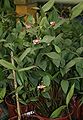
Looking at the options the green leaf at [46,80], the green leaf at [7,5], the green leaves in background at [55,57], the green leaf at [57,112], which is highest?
the green leaf at [7,5]

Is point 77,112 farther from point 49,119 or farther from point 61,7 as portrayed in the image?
point 61,7

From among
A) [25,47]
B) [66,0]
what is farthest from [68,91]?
[66,0]

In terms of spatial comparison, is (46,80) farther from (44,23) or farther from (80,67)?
(44,23)

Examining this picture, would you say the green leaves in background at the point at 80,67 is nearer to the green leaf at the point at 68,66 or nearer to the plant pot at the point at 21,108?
the green leaf at the point at 68,66

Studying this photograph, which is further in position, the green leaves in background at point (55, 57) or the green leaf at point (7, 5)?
the green leaf at point (7, 5)

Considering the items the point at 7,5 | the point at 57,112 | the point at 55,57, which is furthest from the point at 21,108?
the point at 7,5

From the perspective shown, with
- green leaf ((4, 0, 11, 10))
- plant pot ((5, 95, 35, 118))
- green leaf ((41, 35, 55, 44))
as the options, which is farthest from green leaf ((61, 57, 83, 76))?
green leaf ((4, 0, 11, 10))

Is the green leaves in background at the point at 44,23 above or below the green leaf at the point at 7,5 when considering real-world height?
below

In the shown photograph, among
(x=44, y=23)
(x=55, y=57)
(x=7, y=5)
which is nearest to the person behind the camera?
(x=55, y=57)

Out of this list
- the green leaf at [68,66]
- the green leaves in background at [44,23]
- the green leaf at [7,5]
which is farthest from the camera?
the green leaf at [7,5]

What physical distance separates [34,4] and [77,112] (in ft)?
2.25

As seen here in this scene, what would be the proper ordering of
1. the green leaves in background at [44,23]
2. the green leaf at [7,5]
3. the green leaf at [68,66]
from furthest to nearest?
1. the green leaf at [7,5]
2. the green leaves in background at [44,23]
3. the green leaf at [68,66]

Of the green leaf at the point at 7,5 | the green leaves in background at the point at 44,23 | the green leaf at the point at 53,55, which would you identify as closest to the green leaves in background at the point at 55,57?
the green leaf at the point at 53,55

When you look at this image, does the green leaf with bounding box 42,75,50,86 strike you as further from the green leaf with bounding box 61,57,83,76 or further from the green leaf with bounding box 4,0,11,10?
the green leaf with bounding box 4,0,11,10
